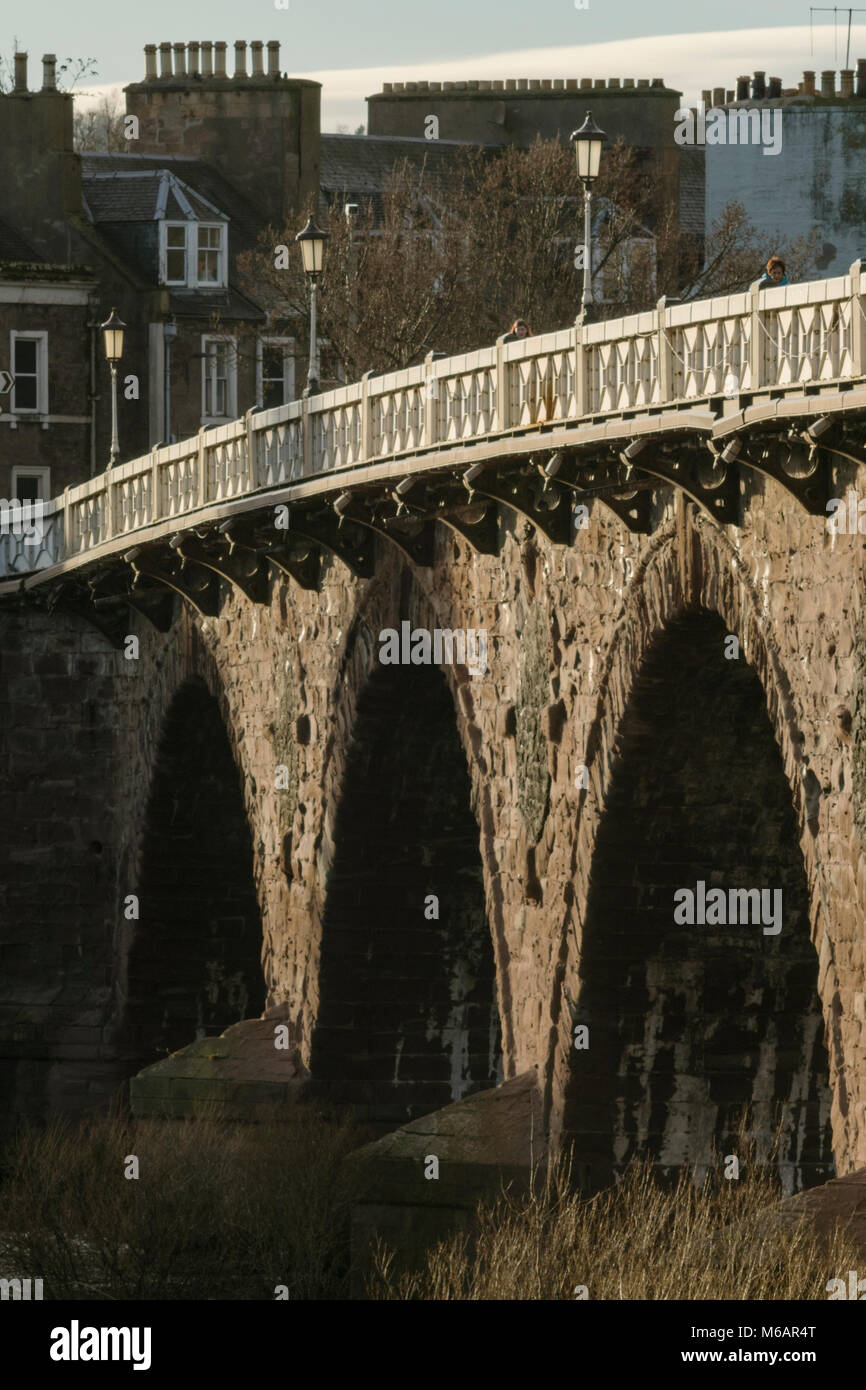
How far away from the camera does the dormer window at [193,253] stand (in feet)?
235

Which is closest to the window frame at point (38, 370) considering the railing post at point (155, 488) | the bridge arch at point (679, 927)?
the railing post at point (155, 488)

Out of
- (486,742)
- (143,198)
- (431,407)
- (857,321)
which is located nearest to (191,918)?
(486,742)

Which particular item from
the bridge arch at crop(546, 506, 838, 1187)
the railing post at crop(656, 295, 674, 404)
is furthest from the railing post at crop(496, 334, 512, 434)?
the railing post at crop(656, 295, 674, 404)

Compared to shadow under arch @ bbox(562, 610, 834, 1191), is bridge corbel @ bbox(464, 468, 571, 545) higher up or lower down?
higher up

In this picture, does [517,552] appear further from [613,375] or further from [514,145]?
[514,145]

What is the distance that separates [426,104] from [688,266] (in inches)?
610

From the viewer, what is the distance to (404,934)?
136ft

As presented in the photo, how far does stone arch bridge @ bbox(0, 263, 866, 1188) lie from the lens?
2716 centimetres

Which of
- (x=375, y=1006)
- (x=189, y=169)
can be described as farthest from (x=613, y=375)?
(x=189, y=169)

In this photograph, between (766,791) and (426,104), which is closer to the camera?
(766,791)

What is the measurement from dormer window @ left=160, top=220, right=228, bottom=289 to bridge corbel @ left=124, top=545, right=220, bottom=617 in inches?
1078

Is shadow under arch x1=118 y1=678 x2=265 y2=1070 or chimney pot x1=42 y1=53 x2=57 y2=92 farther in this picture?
chimney pot x1=42 y1=53 x2=57 y2=92

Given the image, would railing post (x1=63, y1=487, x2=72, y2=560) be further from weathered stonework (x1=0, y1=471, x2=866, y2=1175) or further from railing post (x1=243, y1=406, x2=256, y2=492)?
railing post (x1=243, y1=406, x2=256, y2=492)

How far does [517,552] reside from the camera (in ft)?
111
